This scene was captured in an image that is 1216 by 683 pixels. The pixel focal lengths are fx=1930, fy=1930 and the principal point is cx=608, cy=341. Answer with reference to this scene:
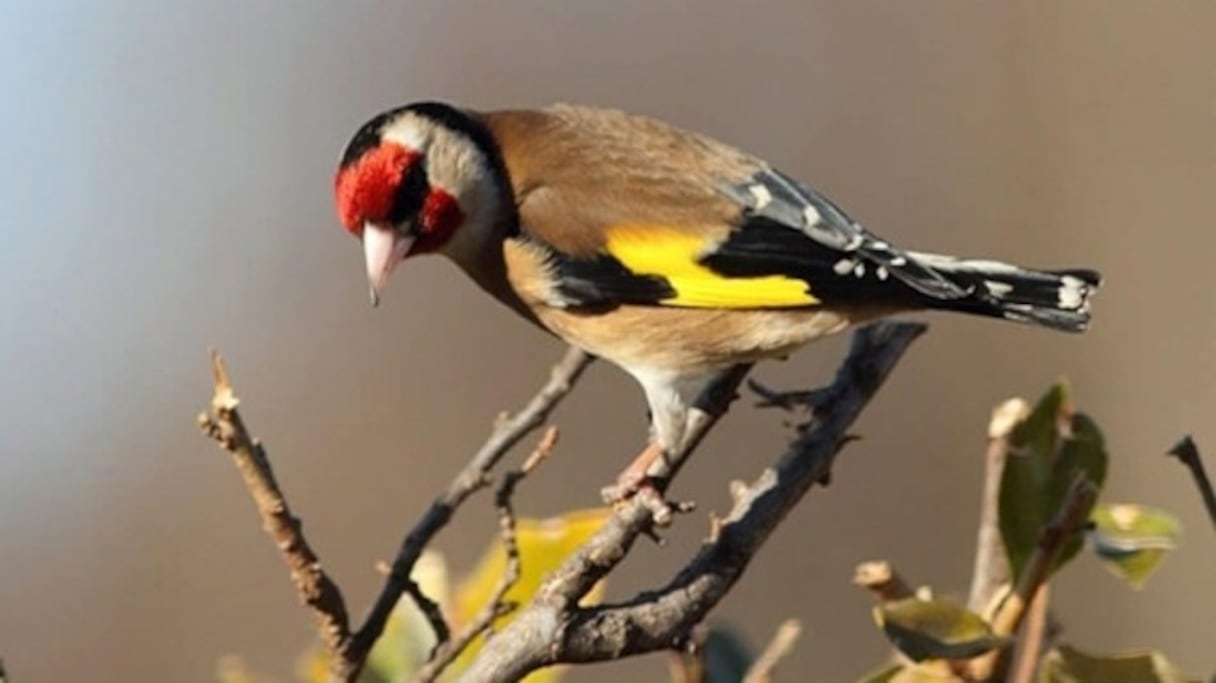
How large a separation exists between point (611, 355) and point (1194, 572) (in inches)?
67.0

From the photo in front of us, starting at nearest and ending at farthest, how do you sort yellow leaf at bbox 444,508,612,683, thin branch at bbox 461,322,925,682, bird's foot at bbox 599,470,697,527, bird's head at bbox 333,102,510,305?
thin branch at bbox 461,322,925,682, bird's foot at bbox 599,470,697,527, yellow leaf at bbox 444,508,612,683, bird's head at bbox 333,102,510,305

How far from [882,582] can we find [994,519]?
81mm

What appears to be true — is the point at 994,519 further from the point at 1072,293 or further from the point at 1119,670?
the point at 1072,293

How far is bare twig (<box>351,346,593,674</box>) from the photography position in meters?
0.87

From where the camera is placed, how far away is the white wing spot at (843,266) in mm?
1162

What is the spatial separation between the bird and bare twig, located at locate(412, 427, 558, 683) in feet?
0.79

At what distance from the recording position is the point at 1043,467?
3.04ft

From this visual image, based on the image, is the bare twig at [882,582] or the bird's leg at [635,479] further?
the bird's leg at [635,479]

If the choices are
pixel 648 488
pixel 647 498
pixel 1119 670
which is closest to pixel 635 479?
pixel 648 488

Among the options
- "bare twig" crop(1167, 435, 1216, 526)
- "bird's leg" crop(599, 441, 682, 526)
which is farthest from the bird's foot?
"bare twig" crop(1167, 435, 1216, 526)

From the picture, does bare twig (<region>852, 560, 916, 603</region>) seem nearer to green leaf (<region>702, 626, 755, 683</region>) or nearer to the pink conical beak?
green leaf (<region>702, 626, 755, 683</region>)

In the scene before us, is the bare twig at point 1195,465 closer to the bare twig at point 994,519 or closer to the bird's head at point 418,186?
the bare twig at point 994,519

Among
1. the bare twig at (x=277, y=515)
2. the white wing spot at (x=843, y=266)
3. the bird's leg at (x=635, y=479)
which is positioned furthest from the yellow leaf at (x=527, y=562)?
the white wing spot at (x=843, y=266)

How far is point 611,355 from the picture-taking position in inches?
48.6
